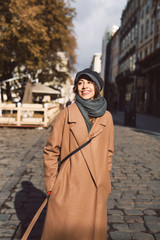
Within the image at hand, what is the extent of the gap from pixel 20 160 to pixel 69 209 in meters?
4.41

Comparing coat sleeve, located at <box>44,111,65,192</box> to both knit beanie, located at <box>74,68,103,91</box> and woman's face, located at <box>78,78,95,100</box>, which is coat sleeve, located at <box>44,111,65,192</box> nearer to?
woman's face, located at <box>78,78,95,100</box>

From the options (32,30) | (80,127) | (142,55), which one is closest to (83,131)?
(80,127)

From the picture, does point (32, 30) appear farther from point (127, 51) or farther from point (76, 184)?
point (127, 51)

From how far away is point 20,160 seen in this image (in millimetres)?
6090

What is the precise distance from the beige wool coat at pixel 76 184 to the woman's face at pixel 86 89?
16cm

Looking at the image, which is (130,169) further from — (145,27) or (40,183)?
(145,27)

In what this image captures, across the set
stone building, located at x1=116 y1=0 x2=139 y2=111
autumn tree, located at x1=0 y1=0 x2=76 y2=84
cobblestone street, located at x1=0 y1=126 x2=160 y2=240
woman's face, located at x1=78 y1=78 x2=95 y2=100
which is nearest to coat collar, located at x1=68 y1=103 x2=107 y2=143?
woman's face, located at x1=78 y1=78 x2=95 y2=100

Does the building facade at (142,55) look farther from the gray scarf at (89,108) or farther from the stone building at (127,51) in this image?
the gray scarf at (89,108)

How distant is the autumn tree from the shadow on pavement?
13.1m

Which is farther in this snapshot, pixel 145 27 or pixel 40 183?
pixel 145 27

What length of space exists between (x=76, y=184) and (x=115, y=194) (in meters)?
2.33

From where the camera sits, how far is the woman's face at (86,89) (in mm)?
2053

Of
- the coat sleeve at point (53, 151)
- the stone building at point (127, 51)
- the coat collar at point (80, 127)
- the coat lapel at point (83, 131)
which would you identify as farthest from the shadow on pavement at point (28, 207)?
the stone building at point (127, 51)

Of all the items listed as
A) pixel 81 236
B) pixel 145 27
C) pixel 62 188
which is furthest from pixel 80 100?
pixel 145 27
